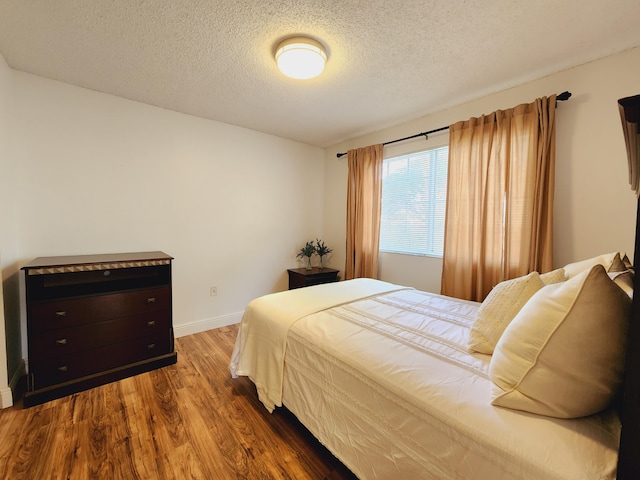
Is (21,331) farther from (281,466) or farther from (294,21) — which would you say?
(294,21)

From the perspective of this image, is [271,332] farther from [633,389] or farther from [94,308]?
[633,389]

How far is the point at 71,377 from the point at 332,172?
3.56 metres

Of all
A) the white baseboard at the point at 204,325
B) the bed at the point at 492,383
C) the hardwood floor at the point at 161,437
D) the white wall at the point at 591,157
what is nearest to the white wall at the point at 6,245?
the hardwood floor at the point at 161,437

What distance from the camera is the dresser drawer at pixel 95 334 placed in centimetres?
189

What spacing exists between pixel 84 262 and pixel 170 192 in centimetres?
110

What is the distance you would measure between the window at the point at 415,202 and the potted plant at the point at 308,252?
103 cm

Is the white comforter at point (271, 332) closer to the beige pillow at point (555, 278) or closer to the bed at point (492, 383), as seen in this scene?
the bed at point (492, 383)

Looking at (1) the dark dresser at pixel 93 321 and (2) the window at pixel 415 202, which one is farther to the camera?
(2) the window at pixel 415 202

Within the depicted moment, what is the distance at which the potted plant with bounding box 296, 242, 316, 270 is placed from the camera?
3.89m

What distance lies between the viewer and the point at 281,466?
1.41 meters

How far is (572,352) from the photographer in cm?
81

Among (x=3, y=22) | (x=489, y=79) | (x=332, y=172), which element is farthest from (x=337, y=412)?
(x=332, y=172)

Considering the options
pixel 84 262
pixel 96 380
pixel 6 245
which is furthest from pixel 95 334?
pixel 6 245

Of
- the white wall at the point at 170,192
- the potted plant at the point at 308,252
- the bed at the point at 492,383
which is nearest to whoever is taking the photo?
the bed at the point at 492,383
